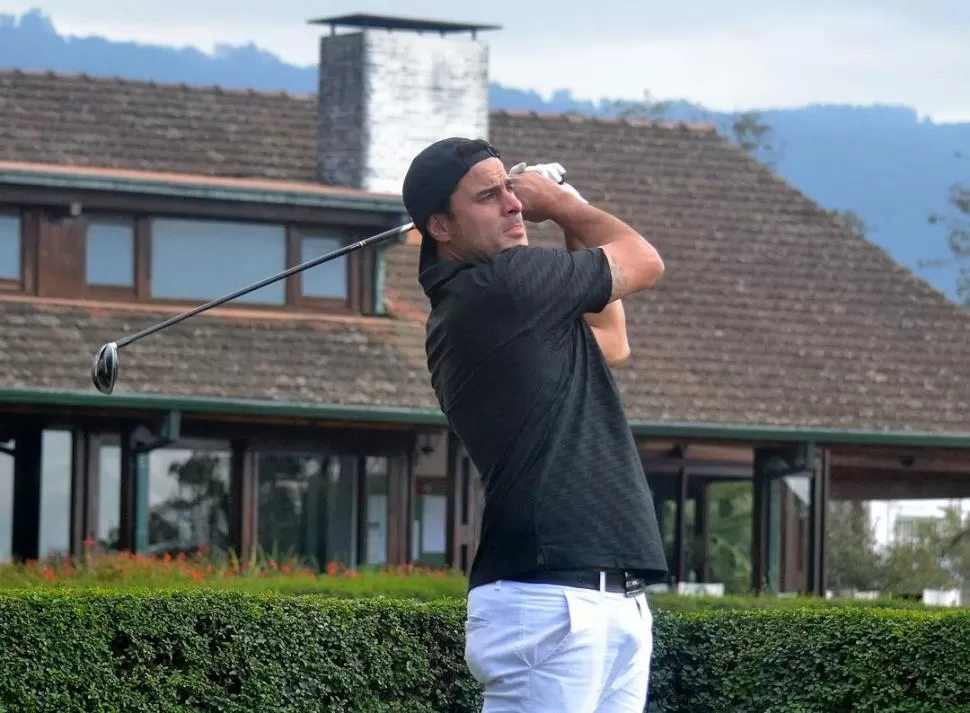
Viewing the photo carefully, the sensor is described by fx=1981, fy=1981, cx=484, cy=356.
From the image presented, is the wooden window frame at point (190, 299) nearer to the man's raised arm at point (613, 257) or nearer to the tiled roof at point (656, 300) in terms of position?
the tiled roof at point (656, 300)

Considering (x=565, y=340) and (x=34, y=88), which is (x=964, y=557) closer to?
(x=34, y=88)

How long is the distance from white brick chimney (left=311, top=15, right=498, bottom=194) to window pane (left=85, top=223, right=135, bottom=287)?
8.95 ft

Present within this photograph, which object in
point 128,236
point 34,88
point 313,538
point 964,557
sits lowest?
point 964,557

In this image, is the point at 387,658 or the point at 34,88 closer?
the point at 387,658

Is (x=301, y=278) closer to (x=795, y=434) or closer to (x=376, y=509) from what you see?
(x=376, y=509)

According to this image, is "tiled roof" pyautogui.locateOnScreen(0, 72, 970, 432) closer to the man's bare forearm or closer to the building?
the building

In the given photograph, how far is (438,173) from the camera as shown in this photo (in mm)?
4719

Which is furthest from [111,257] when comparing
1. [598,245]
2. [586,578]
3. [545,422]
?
[586,578]

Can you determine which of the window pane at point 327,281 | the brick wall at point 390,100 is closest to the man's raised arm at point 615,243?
the window pane at point 327,281

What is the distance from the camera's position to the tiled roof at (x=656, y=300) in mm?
17297

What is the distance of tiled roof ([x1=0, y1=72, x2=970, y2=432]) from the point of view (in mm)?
17297

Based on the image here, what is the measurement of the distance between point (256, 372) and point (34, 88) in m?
5.22

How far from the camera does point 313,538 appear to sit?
18.4 m

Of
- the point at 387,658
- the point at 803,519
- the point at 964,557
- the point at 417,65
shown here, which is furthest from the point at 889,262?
the point at 964,557
